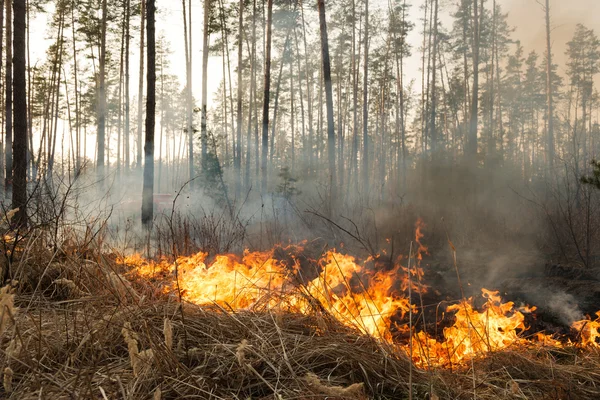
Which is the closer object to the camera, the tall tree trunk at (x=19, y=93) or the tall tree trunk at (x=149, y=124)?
the tall tree trunk at (x=19, y=93)

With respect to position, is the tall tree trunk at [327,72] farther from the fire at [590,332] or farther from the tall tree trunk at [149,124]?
the fire at [590,332]

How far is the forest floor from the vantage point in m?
1.48

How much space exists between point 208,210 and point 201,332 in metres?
12.2

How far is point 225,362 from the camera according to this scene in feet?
5.60

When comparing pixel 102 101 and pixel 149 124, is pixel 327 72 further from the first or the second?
pixel 102 101

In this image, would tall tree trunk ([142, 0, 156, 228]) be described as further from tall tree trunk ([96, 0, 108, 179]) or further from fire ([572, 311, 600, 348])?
fire ([572, 311, 600, 348])

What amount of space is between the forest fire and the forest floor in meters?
0.24

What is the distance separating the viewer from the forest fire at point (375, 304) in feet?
8.49

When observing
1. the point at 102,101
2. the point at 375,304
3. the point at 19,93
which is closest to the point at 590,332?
the point at 375,304

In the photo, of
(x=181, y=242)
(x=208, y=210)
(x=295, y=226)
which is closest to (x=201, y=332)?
(x=181, y=242)

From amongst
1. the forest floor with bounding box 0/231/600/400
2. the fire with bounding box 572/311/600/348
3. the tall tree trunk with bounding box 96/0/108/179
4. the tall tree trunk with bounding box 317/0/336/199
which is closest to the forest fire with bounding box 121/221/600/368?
the fire with bounding box 572/311/600/348

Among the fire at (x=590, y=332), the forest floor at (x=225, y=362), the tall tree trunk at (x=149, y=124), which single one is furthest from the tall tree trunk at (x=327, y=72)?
the forest floor at (x=225, y=362)

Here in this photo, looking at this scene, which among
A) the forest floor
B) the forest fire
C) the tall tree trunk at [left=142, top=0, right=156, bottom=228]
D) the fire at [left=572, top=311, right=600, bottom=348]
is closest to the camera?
the forest floor

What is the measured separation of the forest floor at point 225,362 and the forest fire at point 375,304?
24 centimetres
